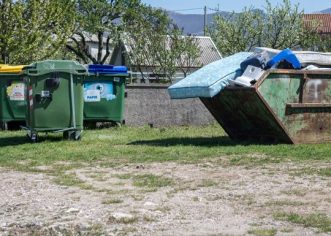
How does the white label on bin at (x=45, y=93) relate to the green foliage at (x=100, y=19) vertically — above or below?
below

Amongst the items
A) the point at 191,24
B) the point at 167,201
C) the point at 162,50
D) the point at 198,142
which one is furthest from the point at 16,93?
the point at 191,24

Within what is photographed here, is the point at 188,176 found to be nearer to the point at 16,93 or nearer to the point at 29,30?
the point at 16,93

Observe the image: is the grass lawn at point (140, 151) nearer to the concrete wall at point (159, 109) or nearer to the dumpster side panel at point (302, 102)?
the dumpster side panel at point (302, 102)

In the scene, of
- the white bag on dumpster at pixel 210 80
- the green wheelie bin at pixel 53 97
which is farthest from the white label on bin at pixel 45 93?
the white bag on dumpster at pixel 210 80

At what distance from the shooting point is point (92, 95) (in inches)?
688

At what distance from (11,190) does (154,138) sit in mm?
6705

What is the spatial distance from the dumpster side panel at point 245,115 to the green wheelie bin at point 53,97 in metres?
2.73

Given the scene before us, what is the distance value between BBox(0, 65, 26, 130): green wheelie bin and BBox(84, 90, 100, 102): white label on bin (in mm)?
1588

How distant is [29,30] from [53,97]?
10.1 meters

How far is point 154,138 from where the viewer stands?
49.6ft

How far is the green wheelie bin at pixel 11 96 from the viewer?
17312 mm

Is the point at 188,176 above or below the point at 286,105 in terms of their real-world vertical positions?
below

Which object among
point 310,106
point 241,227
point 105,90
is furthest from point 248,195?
point 105,90

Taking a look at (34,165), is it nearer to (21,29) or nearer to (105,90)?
(105,90)
